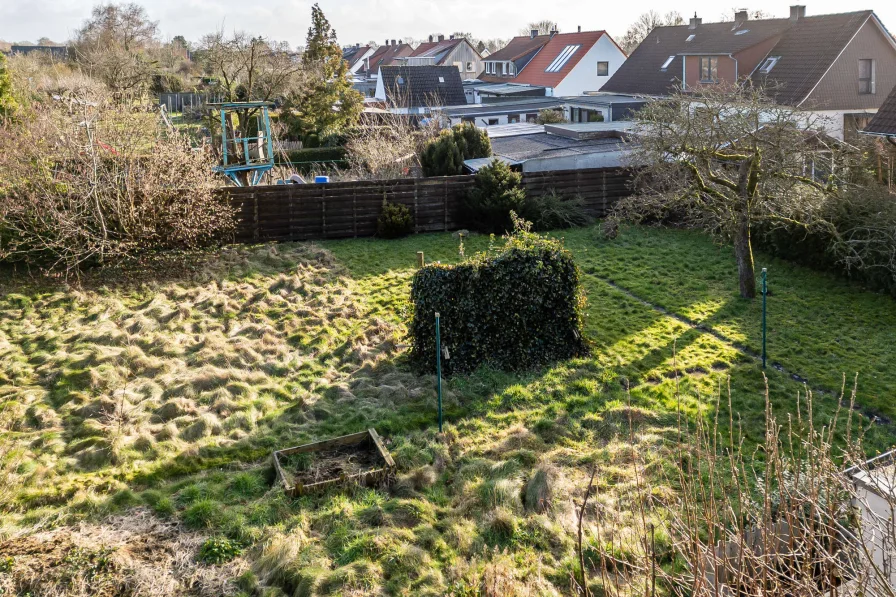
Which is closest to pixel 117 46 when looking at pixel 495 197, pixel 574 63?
pixel 574 63

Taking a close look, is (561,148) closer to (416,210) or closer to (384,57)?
(416,210)

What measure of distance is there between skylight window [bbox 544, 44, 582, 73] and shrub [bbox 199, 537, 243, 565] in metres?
48.0

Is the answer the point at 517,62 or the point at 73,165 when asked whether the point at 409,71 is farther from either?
the point at 73,165

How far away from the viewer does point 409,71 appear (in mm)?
45719

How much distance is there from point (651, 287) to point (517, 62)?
49.2 metres

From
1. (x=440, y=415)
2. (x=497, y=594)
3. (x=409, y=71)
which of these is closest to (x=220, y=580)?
(x=497, y=594)

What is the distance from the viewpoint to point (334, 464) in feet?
25.6

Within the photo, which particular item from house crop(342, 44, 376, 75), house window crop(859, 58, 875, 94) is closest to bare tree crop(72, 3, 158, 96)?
house window crop(859, 58, 875, 94)

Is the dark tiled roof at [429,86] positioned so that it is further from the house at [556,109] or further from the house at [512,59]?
the house at [512,59]

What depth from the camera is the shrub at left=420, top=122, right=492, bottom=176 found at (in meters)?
20.3

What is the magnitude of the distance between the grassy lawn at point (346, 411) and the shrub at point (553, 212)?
387cm

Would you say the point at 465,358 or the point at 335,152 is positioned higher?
the point at 335,152

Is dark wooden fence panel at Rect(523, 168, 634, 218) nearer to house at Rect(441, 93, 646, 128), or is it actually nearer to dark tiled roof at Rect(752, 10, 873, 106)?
dark tiled roof at Rect(752, 10, 873, 106)

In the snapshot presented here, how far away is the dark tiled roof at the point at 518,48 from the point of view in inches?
2389
